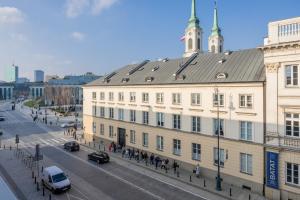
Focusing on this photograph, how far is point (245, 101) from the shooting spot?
3050 centimetres

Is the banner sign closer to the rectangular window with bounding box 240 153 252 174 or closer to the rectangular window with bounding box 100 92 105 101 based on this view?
the rectangular window with bounding box 240 153 252 174

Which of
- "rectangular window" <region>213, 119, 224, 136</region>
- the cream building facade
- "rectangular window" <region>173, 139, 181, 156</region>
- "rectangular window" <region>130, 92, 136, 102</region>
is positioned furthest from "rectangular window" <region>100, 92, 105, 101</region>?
the cream building facade

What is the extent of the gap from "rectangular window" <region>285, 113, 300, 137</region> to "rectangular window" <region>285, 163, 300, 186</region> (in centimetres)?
289

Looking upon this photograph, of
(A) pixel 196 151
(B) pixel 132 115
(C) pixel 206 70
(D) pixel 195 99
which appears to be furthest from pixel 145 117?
(C) pixel 206 70

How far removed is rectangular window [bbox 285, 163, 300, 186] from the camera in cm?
2566

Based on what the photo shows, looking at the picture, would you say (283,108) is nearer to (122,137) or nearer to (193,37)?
(122,137)

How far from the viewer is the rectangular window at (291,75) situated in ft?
86.1

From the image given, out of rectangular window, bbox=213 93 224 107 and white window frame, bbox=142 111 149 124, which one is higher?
rectangular window, bbox=213 93 224 107

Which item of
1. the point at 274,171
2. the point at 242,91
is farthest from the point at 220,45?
the point at 274,171

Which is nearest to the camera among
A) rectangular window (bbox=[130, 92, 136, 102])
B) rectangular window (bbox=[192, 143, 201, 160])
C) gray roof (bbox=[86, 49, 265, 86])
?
gray roof (bbox=[86, 49, 265, 86])

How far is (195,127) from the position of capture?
3581 cm

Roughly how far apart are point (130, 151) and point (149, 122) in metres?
5.61

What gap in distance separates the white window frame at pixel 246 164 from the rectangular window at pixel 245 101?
17.6 ft

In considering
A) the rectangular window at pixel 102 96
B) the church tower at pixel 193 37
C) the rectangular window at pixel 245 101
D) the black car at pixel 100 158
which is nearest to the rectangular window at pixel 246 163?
the rectangular window at pixel 245 101
